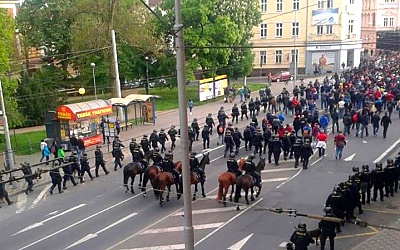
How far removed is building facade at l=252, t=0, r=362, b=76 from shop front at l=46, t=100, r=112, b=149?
35.7 meters

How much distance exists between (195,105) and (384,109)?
1551 cm

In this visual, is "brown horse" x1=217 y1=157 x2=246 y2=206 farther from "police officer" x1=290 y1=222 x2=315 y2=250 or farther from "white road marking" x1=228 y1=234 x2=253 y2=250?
"police officer" x1=290 y1=222 x2=315 y2=250

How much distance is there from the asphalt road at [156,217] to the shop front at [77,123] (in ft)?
22.2

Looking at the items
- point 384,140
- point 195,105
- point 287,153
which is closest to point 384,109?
point 384,140

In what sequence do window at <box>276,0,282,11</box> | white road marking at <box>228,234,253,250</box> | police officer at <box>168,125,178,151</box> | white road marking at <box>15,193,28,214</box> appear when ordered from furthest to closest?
window at <box>276,0,282,11</box>, police officer at <box>168,125,178,151</box>, white road marking at <box>15,193,28,214</box>, white road marking at <box>228,234,253,250</box>

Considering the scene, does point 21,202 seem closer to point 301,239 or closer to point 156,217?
point 156,217

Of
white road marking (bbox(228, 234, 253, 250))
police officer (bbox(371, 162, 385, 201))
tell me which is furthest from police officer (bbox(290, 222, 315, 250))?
police officer (bbox(371, 162, 385, 201))

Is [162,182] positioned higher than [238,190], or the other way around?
[162,182]

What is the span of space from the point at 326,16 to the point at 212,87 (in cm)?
2485

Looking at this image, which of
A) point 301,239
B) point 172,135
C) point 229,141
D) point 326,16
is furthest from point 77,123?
point 326,16

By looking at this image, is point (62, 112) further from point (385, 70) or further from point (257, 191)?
point (385, 70)

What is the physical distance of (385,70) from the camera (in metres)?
46.9

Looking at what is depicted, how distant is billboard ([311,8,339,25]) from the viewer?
60.1 m

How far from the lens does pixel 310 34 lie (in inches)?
2461
